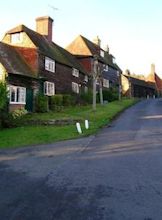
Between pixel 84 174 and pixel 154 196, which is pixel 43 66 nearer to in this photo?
pixel 84 174

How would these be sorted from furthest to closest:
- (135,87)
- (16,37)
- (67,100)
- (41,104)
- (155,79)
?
1. (155,79)
2. (135,87)
3. (16,37)
4. (67,100)
5. (41,104)

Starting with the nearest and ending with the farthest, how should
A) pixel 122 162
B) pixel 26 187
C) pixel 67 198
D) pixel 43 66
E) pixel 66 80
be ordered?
pixel 67 198, pixel 26 187, pixel 122 162, pixel 43 66, pixel 66 80

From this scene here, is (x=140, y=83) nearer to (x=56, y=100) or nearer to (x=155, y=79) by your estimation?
(x=155, y=79)

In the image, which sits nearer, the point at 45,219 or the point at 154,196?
the point at 45,219

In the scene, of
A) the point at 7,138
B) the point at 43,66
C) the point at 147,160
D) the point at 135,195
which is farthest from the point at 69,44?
the point at 135,195

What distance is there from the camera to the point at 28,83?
3750cm

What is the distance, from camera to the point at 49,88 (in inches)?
1679

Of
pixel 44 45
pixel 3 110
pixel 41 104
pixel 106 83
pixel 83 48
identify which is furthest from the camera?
pixel 106 83

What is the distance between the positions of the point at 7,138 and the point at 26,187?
12897 millimetres

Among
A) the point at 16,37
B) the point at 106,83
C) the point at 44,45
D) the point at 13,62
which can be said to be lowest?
the point at 106,83

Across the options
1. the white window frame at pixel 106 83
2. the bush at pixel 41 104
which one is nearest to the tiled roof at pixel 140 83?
the white window frame at pixel 106 83

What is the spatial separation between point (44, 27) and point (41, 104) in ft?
49.9

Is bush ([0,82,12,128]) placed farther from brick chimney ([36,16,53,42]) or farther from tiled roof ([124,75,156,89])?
tiled roof ([124,75,156,89])

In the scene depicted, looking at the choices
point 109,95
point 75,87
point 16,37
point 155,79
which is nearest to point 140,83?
point 155,79
